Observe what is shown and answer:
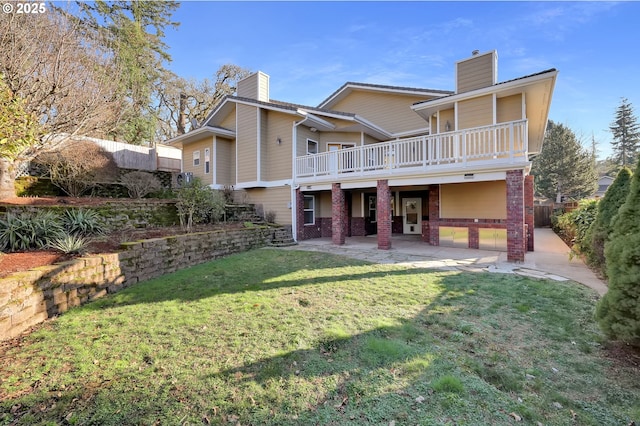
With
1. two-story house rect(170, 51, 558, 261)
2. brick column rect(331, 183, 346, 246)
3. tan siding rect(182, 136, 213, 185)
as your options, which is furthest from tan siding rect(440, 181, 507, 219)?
tan siding rect(182, 136, 213, 185)

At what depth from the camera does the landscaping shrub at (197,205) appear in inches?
405

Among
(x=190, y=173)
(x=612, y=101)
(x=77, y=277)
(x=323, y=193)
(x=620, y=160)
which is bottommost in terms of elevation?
(x=77, y=277)

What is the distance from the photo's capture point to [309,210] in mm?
14695

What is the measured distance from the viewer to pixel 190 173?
1716 cm

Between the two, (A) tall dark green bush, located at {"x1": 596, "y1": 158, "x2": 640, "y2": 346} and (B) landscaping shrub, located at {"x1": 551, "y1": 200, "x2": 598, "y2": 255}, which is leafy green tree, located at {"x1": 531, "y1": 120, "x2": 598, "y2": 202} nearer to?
(B) landscaping shrub, located at {"x1": 551, "y1": 200, "x2": 598, "y2": 255}

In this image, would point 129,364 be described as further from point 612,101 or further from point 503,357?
point 612,101

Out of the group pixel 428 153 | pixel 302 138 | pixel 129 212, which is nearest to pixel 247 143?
pixel 302 138

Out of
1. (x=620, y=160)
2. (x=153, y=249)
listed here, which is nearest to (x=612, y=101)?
(x=620, y=160)

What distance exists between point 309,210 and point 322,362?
11.6 metres

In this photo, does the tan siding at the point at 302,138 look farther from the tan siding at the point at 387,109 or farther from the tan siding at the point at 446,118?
the tan siding at the point at 446,118

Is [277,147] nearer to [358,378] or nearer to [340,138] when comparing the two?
[340,138]

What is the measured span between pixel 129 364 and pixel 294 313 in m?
2.20

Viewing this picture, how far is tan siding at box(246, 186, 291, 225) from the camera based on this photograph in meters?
13.9

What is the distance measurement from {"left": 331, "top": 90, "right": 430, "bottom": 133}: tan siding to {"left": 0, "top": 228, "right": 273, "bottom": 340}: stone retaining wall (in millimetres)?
10966
